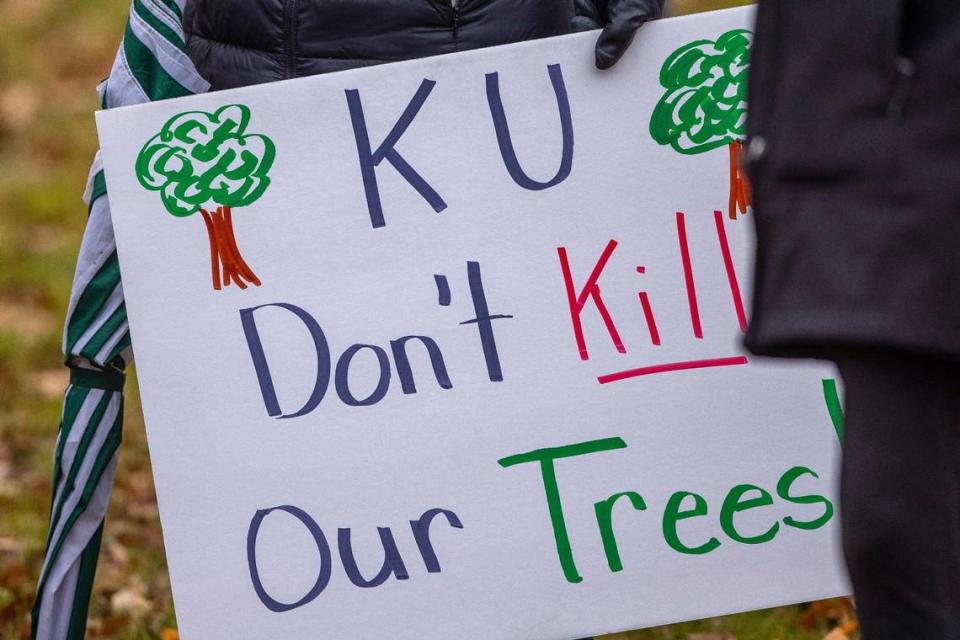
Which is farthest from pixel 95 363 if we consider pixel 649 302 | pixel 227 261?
pixel 649 302

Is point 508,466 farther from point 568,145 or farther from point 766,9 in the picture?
point 766,9

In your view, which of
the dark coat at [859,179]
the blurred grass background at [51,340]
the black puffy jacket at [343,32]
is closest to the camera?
the dark coat at [859,179]

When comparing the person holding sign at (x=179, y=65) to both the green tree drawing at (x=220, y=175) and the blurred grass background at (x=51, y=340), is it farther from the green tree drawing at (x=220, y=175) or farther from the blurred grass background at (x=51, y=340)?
the blurred grass background at (x=51, y=340)

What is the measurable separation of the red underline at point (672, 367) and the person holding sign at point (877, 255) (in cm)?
77

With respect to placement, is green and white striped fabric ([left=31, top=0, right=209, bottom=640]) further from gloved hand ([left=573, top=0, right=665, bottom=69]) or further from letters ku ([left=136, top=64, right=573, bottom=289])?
gloved hand ([left=573, top=0, right=665, bottom=69])

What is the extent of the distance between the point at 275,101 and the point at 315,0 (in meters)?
0.17

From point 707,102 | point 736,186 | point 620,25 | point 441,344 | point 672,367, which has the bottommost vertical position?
point 672,367

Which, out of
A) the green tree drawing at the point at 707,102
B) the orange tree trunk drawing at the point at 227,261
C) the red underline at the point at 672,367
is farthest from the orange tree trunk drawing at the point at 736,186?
the orange tree trunk drawing at the point at 227,261

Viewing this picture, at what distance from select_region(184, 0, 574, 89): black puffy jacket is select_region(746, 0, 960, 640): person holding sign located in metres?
0.81

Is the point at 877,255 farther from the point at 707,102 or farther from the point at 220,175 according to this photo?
the point at 220,175

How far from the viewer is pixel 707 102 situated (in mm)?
2365

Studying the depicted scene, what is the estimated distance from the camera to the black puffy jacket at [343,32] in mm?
2275

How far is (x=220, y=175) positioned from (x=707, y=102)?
30.7 inches

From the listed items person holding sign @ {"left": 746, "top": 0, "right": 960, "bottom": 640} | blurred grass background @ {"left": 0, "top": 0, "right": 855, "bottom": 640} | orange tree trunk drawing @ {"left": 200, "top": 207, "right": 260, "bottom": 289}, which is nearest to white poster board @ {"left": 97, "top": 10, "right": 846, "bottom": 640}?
Result: orange tree trunk drawing @ {"left": 200, "top": 207, "right": 260, "bottom": 289}
